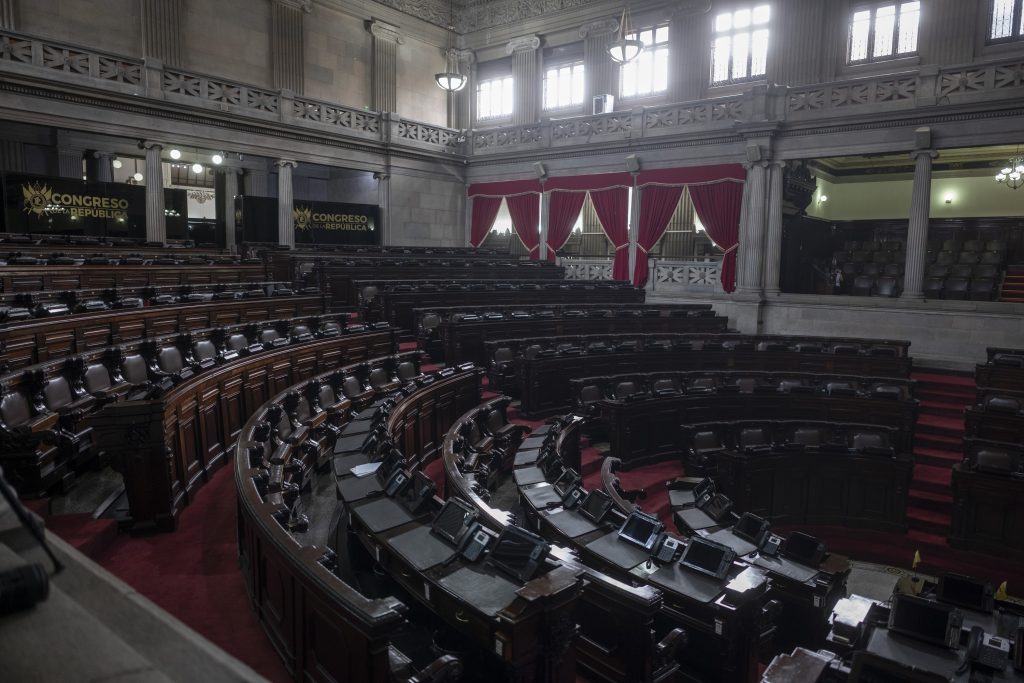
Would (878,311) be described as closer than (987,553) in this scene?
No

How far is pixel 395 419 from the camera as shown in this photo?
215 inches

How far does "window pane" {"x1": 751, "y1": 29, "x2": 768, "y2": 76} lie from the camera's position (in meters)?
14.9

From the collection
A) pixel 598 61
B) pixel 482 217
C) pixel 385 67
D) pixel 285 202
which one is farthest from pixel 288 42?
pixel 598 61

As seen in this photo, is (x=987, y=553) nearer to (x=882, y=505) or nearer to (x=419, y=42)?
(x=882, y=505)

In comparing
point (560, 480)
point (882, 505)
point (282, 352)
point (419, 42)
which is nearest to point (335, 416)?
point (282, 352)

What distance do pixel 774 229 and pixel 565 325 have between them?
18.3 ft

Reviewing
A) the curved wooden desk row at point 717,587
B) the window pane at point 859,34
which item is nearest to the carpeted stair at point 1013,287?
the window pane at point 859,34

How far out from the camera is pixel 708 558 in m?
3.59

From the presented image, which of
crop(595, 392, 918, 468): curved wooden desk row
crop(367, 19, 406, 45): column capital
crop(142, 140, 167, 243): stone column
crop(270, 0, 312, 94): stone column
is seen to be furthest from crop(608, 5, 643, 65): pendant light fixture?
crop(142, 140, 167, 243): stone column

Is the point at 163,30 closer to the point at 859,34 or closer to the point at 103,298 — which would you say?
the point at 103,298

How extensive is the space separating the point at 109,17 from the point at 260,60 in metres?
3.36

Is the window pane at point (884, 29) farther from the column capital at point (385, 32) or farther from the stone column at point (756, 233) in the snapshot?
the column capital at point (385, 32)

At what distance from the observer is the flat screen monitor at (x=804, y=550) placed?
15.1 ft

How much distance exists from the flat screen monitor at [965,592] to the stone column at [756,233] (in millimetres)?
9437
